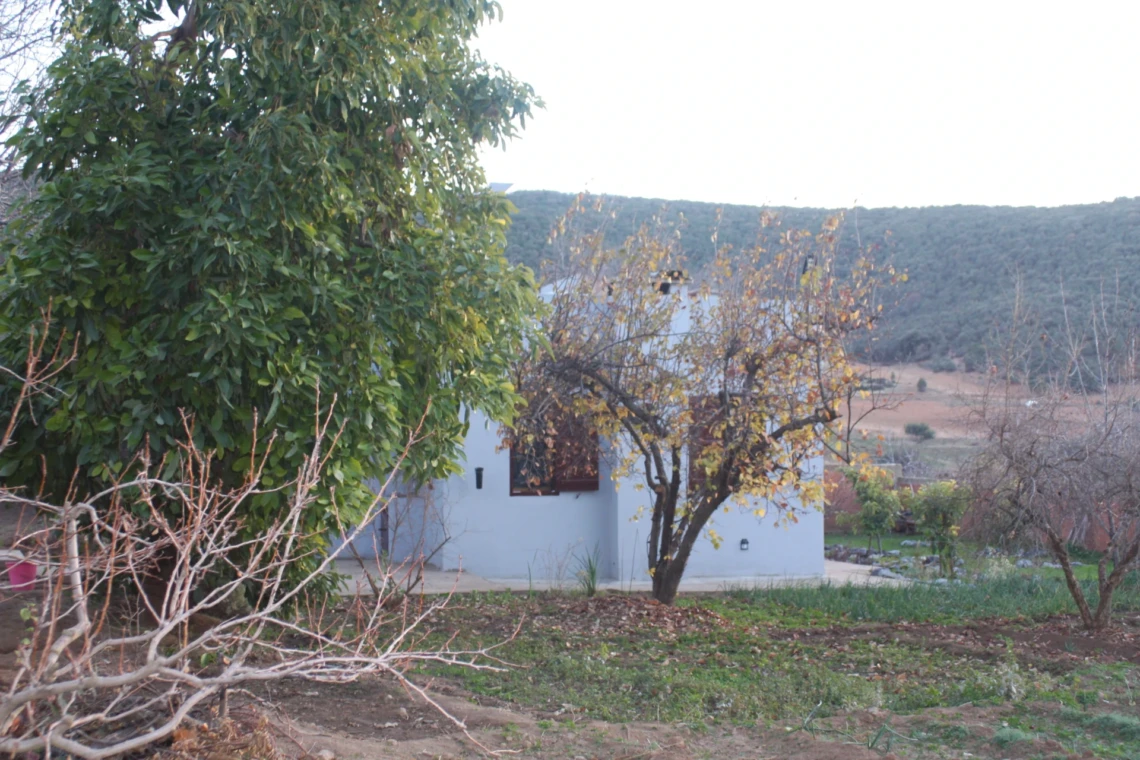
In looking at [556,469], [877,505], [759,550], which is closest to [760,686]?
[556,469]

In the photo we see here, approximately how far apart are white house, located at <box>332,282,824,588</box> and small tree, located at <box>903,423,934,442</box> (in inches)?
774

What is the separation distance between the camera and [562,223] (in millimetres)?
12094

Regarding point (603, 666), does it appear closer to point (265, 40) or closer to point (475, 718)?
point (475, 718)

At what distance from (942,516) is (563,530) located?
612 centimetres

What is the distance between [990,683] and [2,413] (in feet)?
22.0

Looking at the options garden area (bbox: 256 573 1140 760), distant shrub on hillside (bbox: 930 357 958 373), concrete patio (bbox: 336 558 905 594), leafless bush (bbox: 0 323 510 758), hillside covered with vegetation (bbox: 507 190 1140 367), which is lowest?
concrete patio (bbox: 336 558 905 594)

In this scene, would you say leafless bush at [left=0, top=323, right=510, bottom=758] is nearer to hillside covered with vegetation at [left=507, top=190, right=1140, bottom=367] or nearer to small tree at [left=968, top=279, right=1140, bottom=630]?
small tree at [left=968, top=279, right=1140, bottom=630]

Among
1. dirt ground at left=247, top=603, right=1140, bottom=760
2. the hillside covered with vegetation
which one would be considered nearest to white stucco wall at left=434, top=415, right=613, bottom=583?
dirt ground at left=247, top=603, right=1140, bottom=760

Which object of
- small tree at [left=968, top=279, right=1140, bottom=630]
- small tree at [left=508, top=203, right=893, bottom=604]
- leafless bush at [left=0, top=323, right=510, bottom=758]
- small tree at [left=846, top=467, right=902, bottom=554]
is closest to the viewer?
leafless bush at [left=0, top=323, right=510, bottom=758]

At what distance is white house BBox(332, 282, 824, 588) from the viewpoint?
14086 mm

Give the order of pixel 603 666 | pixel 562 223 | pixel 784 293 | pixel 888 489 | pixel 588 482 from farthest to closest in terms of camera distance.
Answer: pixel 888 489
pixel 588 482
pixel 562 223
pixel 784 293
pixel 603 666

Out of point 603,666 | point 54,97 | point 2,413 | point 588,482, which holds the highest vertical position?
point 54,97

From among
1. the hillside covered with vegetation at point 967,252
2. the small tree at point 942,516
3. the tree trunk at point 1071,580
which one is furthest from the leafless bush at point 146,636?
the hillside covered with vegetation at point 967,252

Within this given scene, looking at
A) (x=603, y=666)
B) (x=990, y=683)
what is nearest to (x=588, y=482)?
(x=603, y=666)
